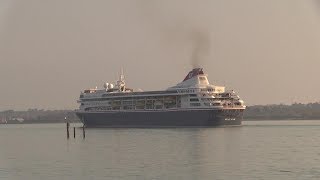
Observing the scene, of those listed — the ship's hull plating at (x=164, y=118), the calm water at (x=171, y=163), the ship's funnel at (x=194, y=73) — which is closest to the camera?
the calm water at (x=171, y=163)

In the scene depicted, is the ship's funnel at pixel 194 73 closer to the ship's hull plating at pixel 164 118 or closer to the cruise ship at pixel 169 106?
the cruise ship at pixel 169 106

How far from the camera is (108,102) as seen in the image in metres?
116

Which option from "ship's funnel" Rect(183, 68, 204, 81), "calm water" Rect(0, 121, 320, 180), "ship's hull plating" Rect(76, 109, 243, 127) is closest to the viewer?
"calm water" Rect(0, 121, 320, 180)

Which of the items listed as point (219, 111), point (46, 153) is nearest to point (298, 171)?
point (46, 153)

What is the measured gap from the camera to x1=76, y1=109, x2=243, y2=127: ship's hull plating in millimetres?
98688

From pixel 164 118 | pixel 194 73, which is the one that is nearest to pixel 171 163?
pixel 164 118

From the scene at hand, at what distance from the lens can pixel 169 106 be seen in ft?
347

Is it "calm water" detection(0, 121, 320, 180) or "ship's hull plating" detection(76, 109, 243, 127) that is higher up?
"ship's hull plating" detection(76, 109, 243, 127)

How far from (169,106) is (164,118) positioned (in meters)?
2.49

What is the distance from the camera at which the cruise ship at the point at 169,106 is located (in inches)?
3925

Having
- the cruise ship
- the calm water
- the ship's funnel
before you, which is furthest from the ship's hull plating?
the calm water

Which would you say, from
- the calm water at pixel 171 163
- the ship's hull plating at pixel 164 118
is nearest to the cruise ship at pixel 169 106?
the ship's hull plating at pixel 164 118

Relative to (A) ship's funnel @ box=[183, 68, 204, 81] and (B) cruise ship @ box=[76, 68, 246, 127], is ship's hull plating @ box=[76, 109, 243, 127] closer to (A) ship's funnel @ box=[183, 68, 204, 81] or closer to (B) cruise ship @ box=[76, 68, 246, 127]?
(B) cruise ship @ box=[76, 68, 246, 127]

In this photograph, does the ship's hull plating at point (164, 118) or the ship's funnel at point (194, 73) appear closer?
the ship's hull plating at point (164, 118)
